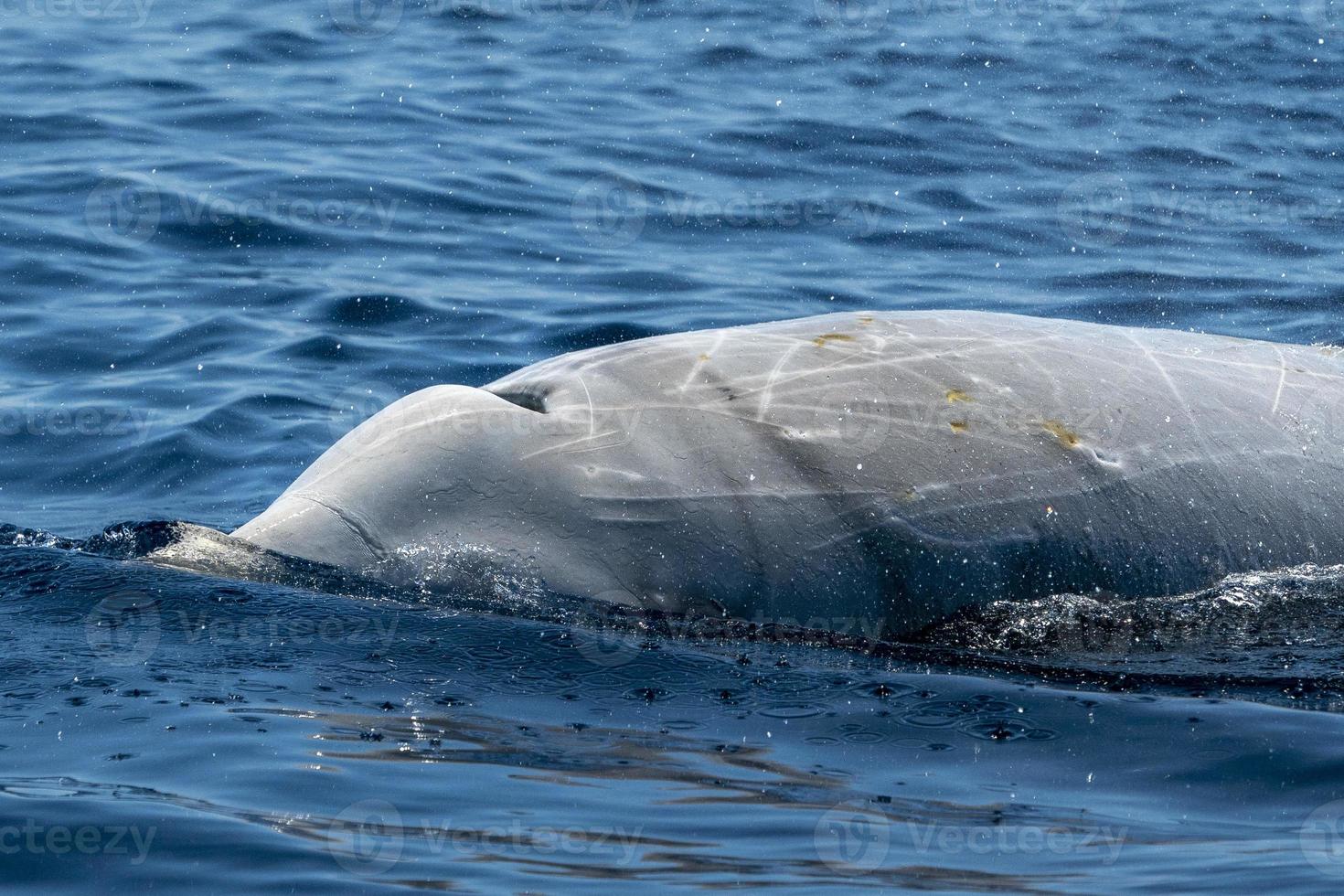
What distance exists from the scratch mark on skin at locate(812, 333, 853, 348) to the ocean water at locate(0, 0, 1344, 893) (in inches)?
43.0

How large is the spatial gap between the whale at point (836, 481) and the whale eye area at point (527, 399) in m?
0.01

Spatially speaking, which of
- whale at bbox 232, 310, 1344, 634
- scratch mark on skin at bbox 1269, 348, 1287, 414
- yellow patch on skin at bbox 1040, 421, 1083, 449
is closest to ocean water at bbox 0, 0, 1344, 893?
whale at bbox 232, 310, 1344, 634

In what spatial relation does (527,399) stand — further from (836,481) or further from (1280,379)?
(1280,379)

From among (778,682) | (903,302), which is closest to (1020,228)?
(903,302)

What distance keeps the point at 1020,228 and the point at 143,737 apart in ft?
37.8

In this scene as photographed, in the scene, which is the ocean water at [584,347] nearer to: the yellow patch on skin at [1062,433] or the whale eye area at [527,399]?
the yellow patch on skin at [1062,433]

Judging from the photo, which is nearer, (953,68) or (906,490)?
(906,490)

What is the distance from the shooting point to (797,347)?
5879mm

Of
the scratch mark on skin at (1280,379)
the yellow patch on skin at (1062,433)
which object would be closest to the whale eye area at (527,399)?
the yellow patch on skin at (1062,433)

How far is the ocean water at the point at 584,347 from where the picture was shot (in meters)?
4.29

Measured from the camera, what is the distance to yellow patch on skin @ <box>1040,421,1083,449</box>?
5.59 meters

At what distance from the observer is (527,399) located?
19.0ft

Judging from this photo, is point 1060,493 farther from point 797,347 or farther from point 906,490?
point 797,347

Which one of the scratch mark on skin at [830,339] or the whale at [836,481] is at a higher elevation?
the scratch mark on skin at [830,339]
